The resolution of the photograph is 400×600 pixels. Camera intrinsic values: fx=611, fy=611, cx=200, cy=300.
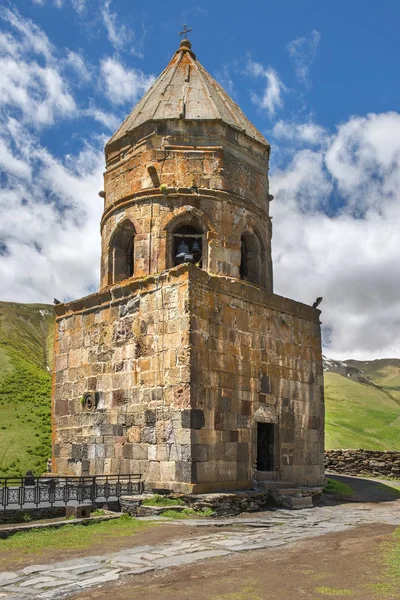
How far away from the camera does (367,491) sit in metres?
18.7

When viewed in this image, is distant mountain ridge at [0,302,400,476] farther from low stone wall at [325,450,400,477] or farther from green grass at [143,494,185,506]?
green grass at [143,494,185,506]

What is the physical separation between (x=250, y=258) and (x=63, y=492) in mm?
7983

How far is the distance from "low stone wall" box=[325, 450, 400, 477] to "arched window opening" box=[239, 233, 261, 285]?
11.4m

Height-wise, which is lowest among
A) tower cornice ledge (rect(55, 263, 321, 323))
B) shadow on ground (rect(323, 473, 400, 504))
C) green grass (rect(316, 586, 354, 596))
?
shadow on ground (rect(323, 473, 400, 504))

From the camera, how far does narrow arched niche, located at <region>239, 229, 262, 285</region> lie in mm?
16703

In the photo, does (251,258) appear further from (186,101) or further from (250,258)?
(186,101)

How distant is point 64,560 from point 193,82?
13.8 meters

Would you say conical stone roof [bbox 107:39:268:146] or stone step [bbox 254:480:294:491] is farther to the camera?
conical stone roof [bbox 107:39:268:146]

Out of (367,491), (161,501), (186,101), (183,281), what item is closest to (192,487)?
(161,501)

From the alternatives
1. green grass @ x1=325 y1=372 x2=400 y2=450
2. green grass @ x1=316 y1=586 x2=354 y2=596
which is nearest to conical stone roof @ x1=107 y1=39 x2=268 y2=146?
green grass @ x1=316 y1=586 x2=354 y2=596

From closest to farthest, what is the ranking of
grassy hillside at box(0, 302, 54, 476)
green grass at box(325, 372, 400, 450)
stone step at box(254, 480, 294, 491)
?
1. stone step at box(254, 480, 294, 491)
2. grassy hillside at box(0, 302, 54, 476)
3. green grass at box(325, 372, 400, 450)

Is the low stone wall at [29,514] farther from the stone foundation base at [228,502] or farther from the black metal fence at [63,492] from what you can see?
the stone foundation base at [228,502]

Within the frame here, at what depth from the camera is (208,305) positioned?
1414 centimetres

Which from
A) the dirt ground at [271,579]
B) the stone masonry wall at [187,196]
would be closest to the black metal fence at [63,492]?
the dirt ground at [271,579]
